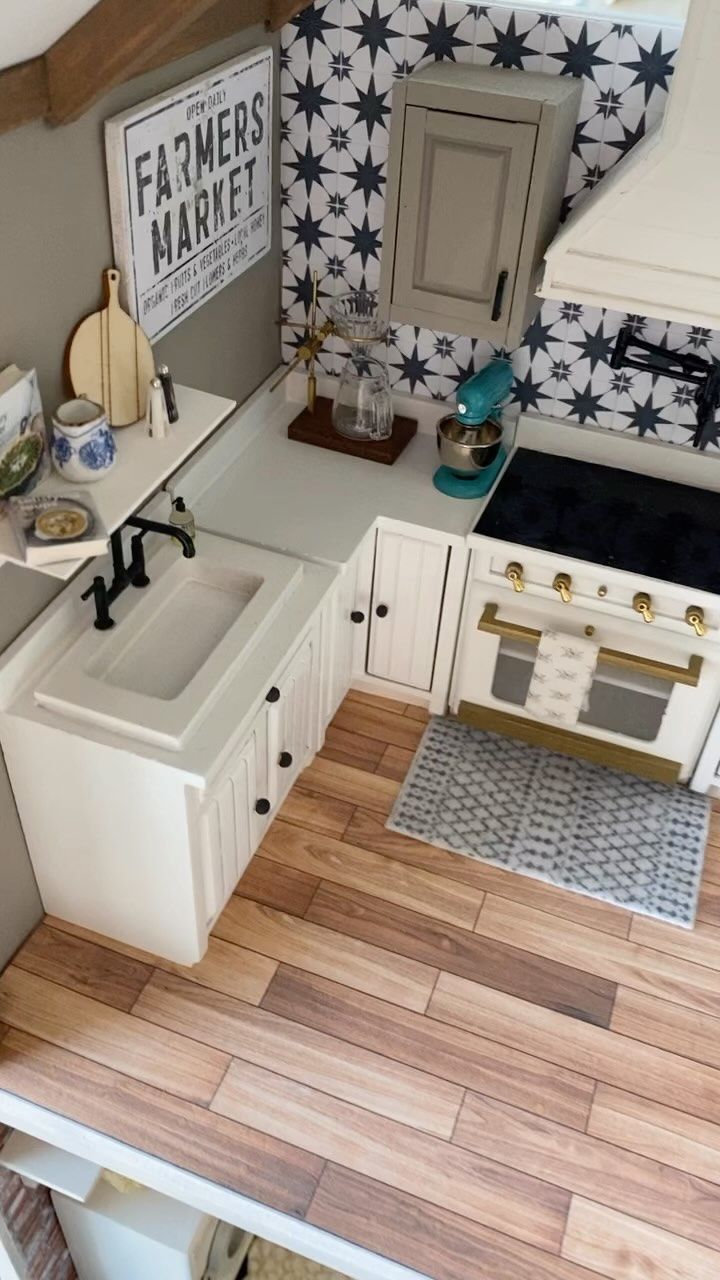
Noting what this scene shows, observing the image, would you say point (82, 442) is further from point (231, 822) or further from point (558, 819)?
point (558, 819)

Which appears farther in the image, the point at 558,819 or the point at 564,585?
the point at 558,819

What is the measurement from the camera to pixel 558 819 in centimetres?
307

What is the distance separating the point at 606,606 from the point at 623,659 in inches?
5.9

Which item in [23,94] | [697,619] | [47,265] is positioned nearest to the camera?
[23,94]

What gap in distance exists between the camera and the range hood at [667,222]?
2.08 meters

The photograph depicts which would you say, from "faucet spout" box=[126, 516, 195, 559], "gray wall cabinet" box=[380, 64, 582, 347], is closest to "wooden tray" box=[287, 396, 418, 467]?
"gray wall cabinet" box=[380, 64, 582, 347]

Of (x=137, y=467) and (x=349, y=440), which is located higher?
(x=137, y=467)

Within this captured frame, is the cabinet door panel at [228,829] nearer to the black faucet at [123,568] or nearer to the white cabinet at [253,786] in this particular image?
the white cabinet at [253,786]

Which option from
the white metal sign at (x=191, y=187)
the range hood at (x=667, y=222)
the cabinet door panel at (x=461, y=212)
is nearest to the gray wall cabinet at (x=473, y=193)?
the cabinet door panel at (x=461, y=212)

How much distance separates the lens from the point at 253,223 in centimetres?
292

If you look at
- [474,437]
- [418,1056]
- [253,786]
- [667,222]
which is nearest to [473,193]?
[667,222]

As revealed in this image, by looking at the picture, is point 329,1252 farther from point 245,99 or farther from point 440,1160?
point 245,99

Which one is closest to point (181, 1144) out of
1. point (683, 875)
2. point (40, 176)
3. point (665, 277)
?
point (683, 875)

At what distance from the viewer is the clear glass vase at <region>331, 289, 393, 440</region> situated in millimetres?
3047
